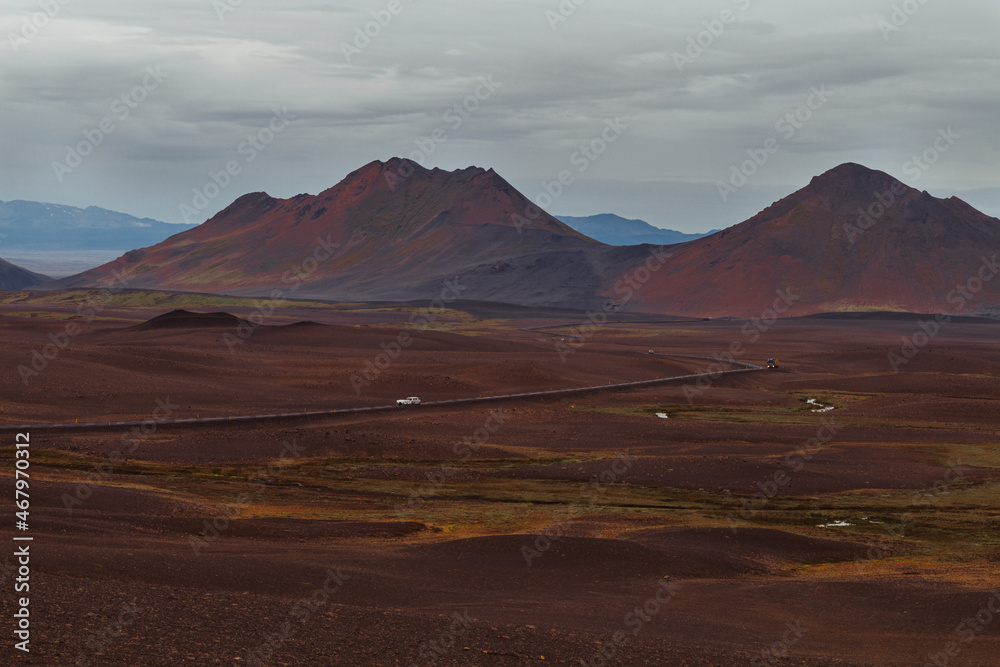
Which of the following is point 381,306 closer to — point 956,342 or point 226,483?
point 956,342

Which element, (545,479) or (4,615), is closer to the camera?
(4,615)

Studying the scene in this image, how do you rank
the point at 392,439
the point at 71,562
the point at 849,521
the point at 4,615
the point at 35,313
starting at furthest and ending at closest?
1. the point at 35,313
2. the point at 392,439
3. the point at 849,521
4. the point at 71,562
5. the point at 4,615

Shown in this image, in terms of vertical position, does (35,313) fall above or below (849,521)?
above

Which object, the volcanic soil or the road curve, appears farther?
the road curve

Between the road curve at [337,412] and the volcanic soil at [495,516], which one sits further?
the road curve at [337,412]

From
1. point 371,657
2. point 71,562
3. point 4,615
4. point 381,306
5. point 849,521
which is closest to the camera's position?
point 4,615

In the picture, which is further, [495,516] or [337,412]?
[337,412]

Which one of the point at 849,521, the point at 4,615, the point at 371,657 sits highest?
the point at 4,615

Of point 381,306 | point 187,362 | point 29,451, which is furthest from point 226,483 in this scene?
point 381,306

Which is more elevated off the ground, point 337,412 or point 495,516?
point 337,412

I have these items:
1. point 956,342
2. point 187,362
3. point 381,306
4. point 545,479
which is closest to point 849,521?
point 545,479
